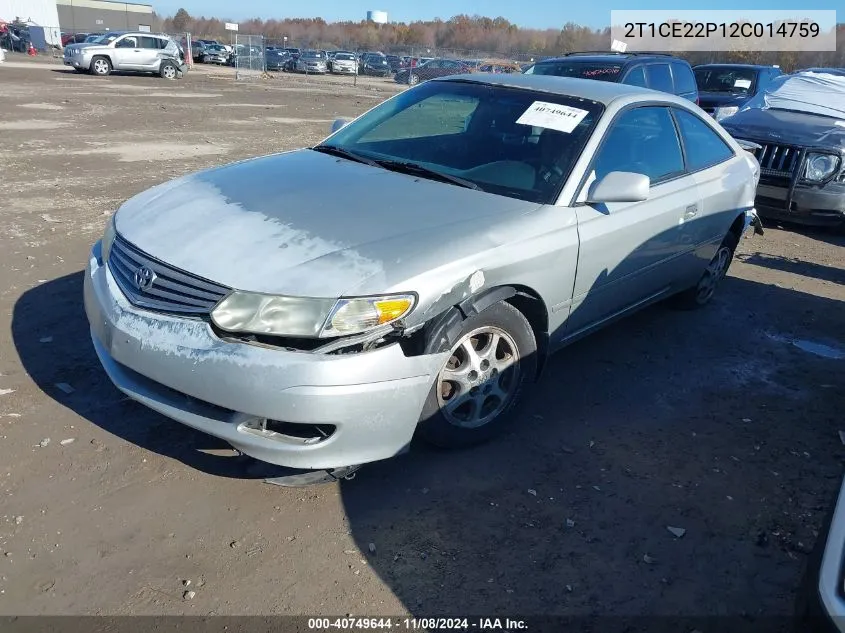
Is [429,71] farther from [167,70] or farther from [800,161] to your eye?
[800,161]

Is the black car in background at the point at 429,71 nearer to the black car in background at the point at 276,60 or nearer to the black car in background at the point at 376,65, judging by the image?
the black car in background at the point at 376,65

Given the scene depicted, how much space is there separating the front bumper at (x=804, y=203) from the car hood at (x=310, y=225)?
5668 mm

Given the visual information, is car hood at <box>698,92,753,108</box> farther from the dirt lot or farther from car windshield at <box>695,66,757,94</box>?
the dirt lot

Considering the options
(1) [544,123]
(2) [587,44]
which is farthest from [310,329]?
(2) [587,44]

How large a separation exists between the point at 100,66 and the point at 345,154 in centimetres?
2622

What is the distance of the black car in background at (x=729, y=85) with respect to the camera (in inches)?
502

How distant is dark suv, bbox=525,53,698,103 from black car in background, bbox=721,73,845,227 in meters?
1.53

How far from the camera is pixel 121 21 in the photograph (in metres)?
69.1

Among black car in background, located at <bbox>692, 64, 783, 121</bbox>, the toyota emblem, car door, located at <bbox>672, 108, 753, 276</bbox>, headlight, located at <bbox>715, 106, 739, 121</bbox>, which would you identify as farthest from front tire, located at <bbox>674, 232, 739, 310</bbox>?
black car in background, located at <bbox>692, 64, 783, 121</bbox>

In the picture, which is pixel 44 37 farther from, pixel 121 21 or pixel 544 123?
pixel 544 123

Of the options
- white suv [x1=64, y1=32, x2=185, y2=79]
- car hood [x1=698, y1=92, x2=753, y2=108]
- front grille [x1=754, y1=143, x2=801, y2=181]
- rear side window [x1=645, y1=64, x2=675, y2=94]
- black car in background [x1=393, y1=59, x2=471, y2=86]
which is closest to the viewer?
front grille [x1=754, y1=143, x2=801, y2=181]

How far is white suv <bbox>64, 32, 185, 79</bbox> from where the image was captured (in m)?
25.7

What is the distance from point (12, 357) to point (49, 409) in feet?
2.27

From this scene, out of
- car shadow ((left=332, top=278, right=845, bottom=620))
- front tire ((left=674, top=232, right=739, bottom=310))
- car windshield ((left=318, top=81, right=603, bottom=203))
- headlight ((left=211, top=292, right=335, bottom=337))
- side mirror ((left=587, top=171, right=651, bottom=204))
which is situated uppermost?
car windshield ((left=318, top=81, right=603, bottom=203))
